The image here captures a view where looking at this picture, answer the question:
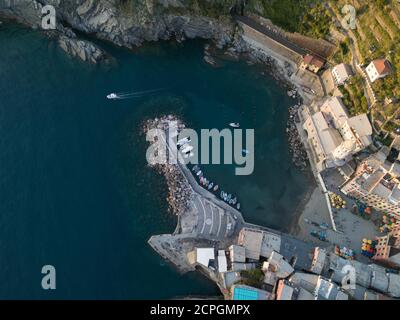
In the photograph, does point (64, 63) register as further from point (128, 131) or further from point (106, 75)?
point (128, 131)

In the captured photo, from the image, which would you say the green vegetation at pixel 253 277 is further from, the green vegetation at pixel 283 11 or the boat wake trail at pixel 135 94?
the green vegetation at pixel 283 11

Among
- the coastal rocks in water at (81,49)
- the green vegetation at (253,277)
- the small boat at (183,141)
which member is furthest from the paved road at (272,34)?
the green vegetation at (253,277)

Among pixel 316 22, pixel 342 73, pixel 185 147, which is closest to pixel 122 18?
pixel 185 147

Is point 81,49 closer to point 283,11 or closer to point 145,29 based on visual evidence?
point 145,29

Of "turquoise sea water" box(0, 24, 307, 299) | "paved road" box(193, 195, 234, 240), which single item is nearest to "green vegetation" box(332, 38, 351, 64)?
"turquoise sea water" box(0, 24, 307, 299)
